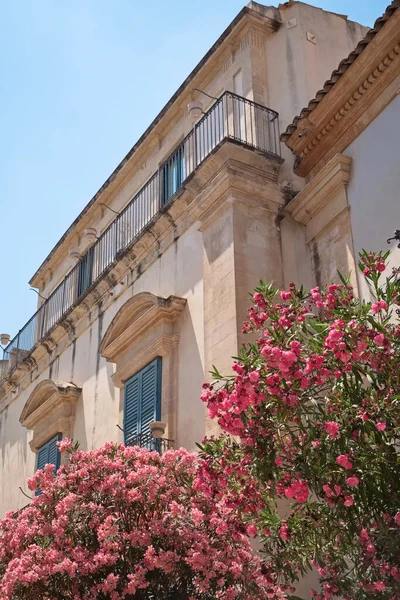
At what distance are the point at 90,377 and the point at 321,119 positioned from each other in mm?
5687

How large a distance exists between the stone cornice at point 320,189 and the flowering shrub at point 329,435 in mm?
3419

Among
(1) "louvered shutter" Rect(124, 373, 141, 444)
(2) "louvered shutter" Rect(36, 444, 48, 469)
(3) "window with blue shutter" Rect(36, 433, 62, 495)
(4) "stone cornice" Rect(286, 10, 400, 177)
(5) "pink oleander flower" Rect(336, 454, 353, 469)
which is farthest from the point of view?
(2) "louvered shutter" Rect(36, 444, 48, 469)

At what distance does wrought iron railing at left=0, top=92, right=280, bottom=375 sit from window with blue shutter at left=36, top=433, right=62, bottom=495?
2.25 m

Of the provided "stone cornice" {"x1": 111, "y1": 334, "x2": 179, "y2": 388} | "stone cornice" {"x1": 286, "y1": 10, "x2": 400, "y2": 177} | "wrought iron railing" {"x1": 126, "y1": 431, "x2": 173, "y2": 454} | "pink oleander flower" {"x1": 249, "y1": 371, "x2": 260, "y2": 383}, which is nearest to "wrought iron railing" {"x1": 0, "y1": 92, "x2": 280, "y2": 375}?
"stone cornice" {"x1": 286, "y1": 10, "x2": 400, "y2": 177}

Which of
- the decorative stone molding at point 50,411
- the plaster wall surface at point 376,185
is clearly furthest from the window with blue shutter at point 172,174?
the plaster wall surface at point 376,185

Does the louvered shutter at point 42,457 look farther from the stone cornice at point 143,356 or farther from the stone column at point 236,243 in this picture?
the stone column at point 236,243

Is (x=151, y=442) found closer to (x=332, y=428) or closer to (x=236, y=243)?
(x=236, y=243)

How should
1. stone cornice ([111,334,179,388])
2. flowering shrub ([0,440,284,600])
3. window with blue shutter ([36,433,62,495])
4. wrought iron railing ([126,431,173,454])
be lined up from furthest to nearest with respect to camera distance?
1. window with blue shutter ([36,433,62,495])
2. stone cornice ([111,334,179,388])
3. wrought iron railing ([126,431,173,454])
4. flowering shrub ([0,440,284,600])

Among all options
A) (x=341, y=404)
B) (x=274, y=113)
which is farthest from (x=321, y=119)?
(x=341, y=404)

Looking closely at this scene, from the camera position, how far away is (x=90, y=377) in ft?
42.1

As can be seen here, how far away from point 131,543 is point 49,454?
7.23 metres

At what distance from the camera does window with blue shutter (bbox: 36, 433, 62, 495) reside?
13.3 meters

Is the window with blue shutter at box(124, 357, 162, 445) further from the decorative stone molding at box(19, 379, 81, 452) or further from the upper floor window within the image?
the upper floor window

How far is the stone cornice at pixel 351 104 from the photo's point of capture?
861 cm
